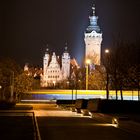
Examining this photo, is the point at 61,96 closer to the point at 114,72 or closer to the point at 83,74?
the point at 83,74

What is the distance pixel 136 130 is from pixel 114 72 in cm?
3765

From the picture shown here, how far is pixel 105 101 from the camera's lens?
47.8 metres

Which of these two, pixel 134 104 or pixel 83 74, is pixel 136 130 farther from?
pixel 83 74

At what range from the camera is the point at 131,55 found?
61.7 meters

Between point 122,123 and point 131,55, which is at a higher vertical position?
point 131,55

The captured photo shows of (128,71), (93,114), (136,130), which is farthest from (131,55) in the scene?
(136,130)

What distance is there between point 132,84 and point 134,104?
59.8 ft

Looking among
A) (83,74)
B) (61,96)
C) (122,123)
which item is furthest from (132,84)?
(83,74)

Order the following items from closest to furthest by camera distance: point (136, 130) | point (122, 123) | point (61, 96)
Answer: point (136, 130) → point (122, 123) → point (61, 96)

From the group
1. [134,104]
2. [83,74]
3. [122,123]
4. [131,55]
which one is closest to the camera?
[122,123]

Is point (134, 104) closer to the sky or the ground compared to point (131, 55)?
closer to the ground

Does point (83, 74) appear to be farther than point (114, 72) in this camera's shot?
Yes

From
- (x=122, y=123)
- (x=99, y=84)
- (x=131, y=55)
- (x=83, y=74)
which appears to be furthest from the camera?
(x=83, y=74)

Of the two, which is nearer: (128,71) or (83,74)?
(128,71)
